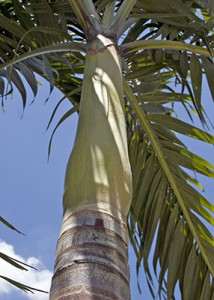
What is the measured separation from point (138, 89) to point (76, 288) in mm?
1769

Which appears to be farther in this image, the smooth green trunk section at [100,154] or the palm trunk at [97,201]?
the smooth green trunk section at [100,154]

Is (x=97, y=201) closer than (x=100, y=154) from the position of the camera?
Yes

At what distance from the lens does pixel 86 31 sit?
194cm

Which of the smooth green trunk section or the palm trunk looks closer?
the palm trunk

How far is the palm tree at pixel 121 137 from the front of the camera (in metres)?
1.18

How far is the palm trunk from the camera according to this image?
3.49 feet

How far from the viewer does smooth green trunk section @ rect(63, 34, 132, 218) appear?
1288mm

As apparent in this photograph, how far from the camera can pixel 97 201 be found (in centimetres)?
126

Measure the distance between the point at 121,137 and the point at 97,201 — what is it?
0.27m

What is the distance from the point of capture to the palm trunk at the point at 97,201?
106 centimetres

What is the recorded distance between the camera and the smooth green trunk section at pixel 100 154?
1.29m

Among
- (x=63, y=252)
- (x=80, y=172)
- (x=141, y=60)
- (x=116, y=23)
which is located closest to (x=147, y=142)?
(x=141, y=60)

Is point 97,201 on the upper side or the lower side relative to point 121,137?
lower

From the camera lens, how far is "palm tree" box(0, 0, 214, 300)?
1182 millimetres
